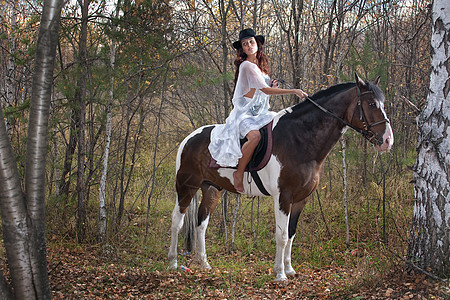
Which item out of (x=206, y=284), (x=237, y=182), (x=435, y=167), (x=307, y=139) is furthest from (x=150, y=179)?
(x=435, y=167)

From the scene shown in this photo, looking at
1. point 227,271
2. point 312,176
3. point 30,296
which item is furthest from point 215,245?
point 30,296

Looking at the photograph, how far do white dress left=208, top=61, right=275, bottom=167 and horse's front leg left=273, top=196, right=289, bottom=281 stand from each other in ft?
2.50

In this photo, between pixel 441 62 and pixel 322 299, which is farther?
pixel 322 299

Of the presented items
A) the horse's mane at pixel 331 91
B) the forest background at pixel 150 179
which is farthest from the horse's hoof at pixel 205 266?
Answer: the horse's mane at pixel 331 91

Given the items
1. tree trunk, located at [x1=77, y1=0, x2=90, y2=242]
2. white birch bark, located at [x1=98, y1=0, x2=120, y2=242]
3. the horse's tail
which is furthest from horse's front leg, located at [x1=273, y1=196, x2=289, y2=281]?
tree trunk, located at [x1=77, y1=0, x2=90, y2=242]

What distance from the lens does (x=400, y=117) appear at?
29.0 ft

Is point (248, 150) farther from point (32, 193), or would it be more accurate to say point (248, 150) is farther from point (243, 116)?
point (32, 193)

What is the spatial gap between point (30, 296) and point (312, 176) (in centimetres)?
311

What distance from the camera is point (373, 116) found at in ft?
14.0

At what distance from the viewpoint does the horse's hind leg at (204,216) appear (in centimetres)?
568

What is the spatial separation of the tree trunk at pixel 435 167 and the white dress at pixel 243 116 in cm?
177

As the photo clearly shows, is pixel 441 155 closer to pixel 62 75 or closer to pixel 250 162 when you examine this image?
pixel 250 162

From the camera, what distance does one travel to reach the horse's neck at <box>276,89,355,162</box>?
14.8ft

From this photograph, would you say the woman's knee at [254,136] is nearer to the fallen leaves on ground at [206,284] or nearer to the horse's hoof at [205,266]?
the fallen leaves on ground at [206,284]
